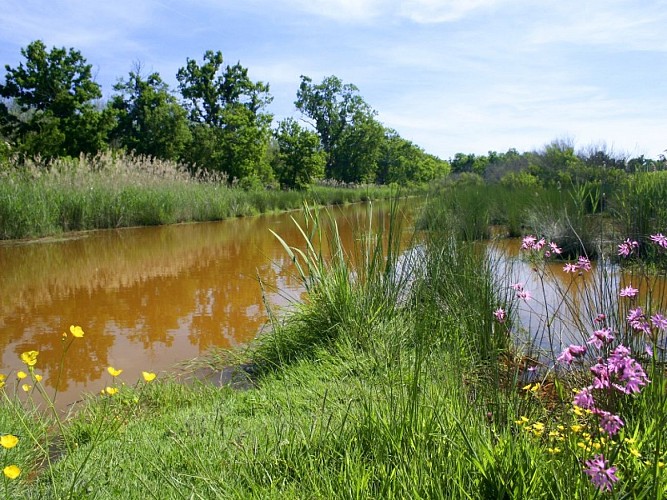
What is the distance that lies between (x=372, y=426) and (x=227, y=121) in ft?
71.3

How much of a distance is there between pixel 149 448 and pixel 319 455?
0.64 meters

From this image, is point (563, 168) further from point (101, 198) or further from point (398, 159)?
point (398, 159)

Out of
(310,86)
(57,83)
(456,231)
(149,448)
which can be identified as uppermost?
(310,86)

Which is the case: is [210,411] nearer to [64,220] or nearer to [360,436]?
[360,436]

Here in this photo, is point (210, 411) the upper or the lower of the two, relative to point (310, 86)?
lower

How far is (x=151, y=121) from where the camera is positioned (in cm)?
2181

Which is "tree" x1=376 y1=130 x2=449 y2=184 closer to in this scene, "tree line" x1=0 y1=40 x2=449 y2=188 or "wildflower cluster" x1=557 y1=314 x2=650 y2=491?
"tree line" x1=0 y1=40 x2=449 y2=188

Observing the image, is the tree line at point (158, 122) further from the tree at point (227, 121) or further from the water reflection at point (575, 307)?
the water reflection at point (575, 307)

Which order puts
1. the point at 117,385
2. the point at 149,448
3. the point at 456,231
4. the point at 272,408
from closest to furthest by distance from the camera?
the point at 149,448 → the point at 272,408 → the point at 117,385 → the point at 456,231

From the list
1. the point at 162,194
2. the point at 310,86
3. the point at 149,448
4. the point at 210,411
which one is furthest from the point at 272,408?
the point at 310,86

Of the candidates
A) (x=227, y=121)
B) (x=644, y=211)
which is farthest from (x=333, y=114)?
(x=644, y=211)

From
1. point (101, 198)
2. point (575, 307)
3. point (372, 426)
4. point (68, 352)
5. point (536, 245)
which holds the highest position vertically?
point (536, 245)

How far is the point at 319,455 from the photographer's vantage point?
1521mm

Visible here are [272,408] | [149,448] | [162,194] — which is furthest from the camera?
[162,194]
